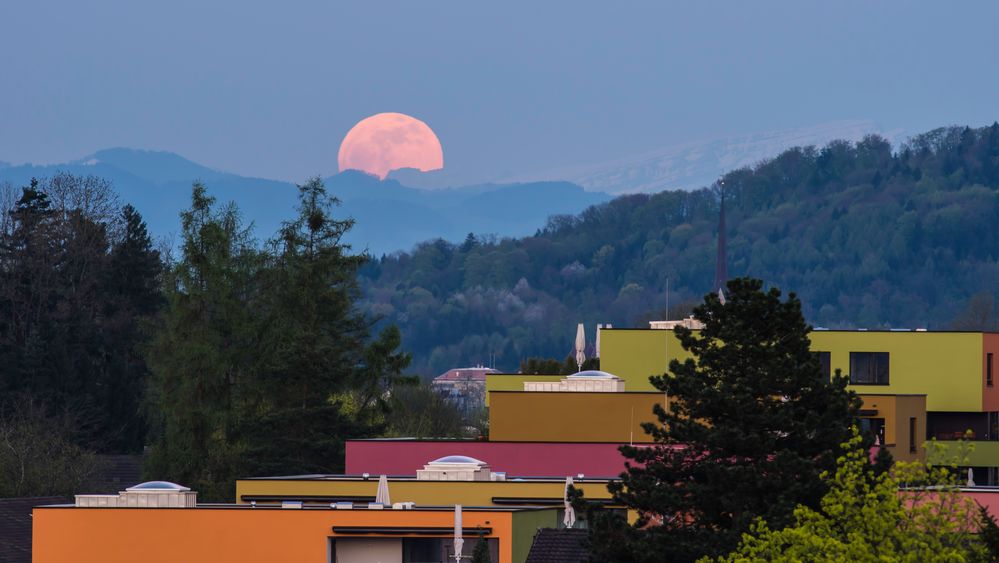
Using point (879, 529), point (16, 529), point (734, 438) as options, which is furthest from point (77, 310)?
point (879, 529)

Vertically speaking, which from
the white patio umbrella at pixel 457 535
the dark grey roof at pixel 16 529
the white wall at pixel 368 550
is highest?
the white patio umbrella at pixel 457 535

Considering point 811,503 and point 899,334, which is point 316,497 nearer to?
point 811,503

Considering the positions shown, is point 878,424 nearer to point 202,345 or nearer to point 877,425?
point 877,425

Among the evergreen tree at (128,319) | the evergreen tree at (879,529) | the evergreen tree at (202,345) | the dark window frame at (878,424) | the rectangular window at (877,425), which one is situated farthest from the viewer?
the evergreen tree at (128,319)

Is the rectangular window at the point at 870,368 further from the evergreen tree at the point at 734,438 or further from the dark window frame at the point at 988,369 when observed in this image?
the evergreen tree at the point at 734,438

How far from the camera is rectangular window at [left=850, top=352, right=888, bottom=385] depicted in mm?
76562

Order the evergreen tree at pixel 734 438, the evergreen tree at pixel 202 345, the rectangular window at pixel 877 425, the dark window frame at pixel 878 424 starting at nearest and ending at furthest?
the evergreen tree at pixel 734 438 < the rectangular window at pixel 877 425 < the dark window frame at pixel 878 424 < the evergreen tree at pixel 202 345

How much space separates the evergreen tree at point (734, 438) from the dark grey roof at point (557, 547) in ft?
11.7

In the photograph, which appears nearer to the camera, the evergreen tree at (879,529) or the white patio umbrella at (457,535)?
the evergreen tree at (879,529)

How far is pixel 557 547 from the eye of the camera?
43.8 m

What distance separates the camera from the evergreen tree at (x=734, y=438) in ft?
A: 125

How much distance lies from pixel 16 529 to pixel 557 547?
27.3m

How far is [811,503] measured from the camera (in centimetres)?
3766

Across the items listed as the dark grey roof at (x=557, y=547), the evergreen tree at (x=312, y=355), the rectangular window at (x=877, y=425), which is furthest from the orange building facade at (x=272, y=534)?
the evergreen tree at (x=312, y=355)
